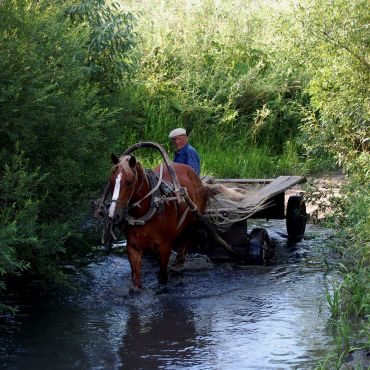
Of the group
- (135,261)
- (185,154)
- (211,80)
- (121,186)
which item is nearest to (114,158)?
(121,186)

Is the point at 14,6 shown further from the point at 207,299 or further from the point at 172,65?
the point at 172,65

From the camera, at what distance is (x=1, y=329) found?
28.7 ft

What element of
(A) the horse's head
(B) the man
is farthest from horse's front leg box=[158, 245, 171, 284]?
(B) the man

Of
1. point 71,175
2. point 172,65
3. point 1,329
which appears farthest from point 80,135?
point 172,65

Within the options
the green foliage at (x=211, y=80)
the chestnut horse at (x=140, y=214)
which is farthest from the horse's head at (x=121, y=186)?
the green foliage at (x=211, y=80)

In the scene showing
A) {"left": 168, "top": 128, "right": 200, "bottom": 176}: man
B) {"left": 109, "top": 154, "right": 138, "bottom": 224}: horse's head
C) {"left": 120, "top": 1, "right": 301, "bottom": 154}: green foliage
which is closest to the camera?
{"left": 109, "top": 154, "right": 138, "bottom": 224}: horse's head

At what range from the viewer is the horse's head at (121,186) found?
9102 millimetres

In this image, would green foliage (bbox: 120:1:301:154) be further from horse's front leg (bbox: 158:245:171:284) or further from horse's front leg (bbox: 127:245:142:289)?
horse's front leg (bbox: 127:245:142:289)

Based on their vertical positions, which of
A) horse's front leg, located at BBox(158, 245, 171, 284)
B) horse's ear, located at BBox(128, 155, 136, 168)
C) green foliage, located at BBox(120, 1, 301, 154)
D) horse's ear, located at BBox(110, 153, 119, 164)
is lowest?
horse's front leg, located at BBox(158, 245, 171, 284)

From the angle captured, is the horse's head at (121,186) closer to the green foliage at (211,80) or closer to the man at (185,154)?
the man at (185,154)

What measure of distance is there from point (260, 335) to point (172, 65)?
12.2 metres

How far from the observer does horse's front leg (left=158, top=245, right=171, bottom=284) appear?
9.98 meters

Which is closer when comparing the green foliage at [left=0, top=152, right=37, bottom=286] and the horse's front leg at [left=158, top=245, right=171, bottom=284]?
the green foliage at [left=0, top=152, right=37, bottom=286]

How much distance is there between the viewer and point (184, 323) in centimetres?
896
